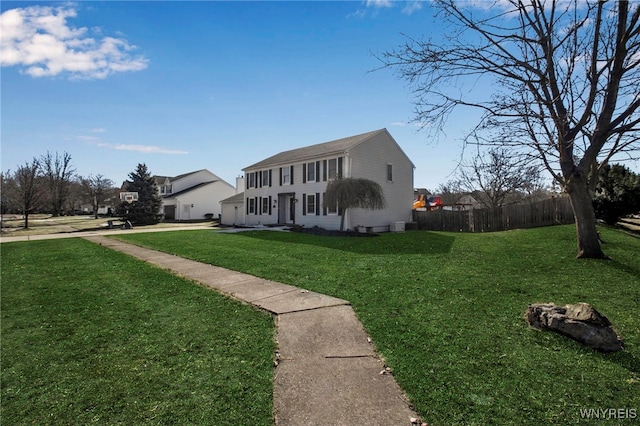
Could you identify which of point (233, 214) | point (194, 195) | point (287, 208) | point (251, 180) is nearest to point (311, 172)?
point (287, 208)

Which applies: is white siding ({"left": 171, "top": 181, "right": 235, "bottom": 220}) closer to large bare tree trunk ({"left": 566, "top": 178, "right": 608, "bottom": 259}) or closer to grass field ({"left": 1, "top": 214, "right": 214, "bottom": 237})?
grass field ({"left": 1, "top": 214, "right": 214, "bottom": 237})

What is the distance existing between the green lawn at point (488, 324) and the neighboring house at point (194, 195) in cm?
3469

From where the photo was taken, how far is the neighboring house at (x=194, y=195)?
4066 centimetres

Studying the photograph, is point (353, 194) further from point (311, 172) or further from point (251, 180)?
point (251, 180)

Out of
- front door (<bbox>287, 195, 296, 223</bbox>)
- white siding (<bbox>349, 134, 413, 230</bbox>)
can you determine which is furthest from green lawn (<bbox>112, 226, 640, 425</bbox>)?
front door (<bbox>287, 195, 296, 223</bbox>)

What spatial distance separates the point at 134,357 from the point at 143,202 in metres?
35.2

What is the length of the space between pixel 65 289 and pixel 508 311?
303 inches

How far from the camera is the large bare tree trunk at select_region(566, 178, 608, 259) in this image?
293 inches

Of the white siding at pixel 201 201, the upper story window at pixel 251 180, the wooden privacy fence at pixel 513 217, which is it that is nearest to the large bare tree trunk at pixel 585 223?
the wooden privacy fence at pixel 513 217

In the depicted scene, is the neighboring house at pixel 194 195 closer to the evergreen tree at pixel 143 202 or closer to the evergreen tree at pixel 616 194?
the evergreen tree at pixel 143 202

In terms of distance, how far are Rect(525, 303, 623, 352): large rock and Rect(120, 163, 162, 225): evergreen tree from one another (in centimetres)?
3666

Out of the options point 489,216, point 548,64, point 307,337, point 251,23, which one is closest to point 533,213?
point 489,216

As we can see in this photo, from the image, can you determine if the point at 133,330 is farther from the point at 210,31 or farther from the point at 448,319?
the point at 210,31

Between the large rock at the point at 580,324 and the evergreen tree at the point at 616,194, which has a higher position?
the evergreen tree at the point at 616,194
